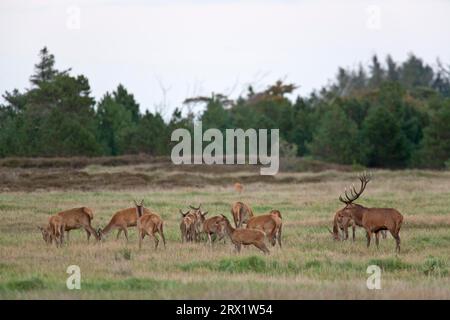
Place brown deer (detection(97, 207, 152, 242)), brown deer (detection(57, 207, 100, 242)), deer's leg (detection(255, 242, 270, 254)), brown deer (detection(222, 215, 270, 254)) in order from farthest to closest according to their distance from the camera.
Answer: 1. brown deer (detection(97, 207, 152, 242))
2. brown deer (detection(57, 207, 100, 242))
3. brown deer (detection(222, 215, 270, 254))
4. deer's leg (detection(255, 242, 270, 254))

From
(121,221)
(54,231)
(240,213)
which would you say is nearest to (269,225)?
(240,213)

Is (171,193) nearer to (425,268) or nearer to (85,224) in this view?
(85,224)

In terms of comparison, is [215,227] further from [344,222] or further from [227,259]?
[344,222]

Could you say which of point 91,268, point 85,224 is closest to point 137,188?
point 85,224

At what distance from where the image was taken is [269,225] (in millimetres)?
19016

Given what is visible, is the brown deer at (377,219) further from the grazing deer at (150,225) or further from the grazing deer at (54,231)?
the grazing deer at (54,231)

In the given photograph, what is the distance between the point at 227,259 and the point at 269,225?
2.56m

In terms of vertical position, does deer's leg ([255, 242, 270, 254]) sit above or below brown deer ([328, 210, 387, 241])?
below

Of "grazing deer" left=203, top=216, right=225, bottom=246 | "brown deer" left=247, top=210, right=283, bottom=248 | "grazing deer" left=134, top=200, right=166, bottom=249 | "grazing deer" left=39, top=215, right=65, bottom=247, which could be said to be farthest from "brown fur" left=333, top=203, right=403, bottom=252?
"grazing deer" left=39, top=215, right=65, bottom=247

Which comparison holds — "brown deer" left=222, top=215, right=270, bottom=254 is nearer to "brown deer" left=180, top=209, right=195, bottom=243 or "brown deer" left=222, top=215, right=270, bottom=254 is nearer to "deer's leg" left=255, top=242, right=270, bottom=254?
"deer's leg" left=255, top=242, right=270, bottom=254

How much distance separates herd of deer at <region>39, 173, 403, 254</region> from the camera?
18.5 metres

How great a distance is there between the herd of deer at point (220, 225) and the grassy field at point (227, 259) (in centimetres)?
30

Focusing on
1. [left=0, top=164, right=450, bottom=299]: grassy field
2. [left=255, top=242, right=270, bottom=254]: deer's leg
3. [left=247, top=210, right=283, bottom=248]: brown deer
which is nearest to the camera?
[left=0, top=164, right=450, bottom=299]: grassy field

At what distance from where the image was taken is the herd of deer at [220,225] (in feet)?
60.7
